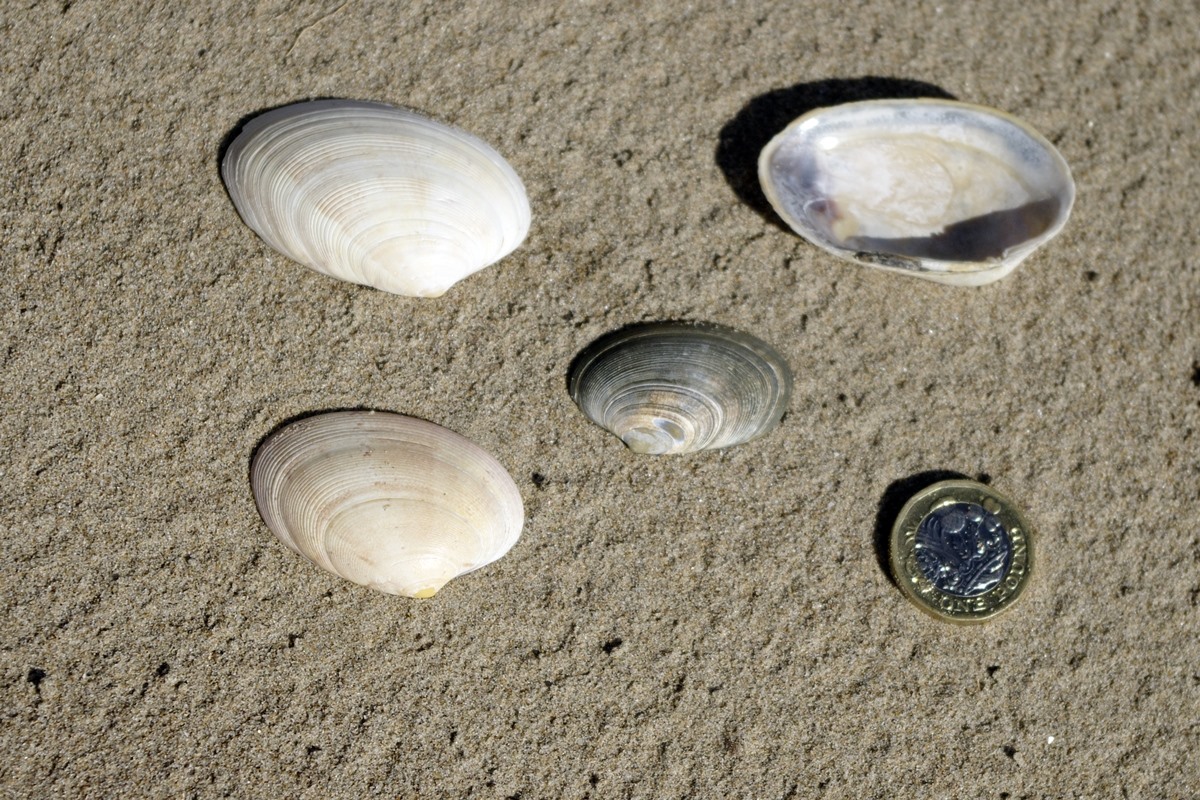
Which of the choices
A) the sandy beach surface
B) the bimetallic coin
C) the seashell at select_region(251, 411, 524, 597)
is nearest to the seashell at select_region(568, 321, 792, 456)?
the sandy beach surface

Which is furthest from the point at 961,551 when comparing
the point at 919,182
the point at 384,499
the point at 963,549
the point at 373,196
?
the point at 373,196

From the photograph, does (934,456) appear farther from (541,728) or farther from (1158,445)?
(541,728)

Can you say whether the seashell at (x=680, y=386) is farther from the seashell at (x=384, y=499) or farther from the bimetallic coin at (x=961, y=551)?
the bimetallic coin at (x=961, y=551)

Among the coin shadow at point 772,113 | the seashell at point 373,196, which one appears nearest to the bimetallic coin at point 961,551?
the coin shadow at point 772,113

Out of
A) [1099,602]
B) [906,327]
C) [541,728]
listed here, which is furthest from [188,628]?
[1099,602]

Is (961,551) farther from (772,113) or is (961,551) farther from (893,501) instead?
(772,113)

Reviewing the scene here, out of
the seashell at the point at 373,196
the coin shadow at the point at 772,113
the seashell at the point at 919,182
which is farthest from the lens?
the coin shadow at the point at 772,113
